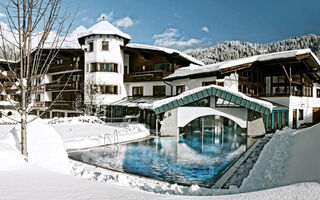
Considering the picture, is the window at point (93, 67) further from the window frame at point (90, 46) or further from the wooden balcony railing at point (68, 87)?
the wooden balcony railing at point (68, 87)

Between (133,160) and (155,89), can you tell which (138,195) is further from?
(155,89)

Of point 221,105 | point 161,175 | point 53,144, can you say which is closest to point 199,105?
point 221,105

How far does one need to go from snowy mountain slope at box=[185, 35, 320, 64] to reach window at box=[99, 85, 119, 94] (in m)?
43.3

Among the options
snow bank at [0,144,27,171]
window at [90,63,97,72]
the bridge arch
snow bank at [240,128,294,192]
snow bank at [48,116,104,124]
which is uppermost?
window at [90,63,97,72]

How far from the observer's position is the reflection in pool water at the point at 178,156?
8906 millimetres

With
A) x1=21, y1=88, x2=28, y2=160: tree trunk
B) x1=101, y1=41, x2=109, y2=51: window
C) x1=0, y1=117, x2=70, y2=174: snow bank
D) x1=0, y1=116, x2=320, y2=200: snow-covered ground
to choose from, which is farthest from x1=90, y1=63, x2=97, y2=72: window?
x1=21, y1=88, x2=28, y2=160: tree trunk

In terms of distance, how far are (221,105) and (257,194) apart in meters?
15.3

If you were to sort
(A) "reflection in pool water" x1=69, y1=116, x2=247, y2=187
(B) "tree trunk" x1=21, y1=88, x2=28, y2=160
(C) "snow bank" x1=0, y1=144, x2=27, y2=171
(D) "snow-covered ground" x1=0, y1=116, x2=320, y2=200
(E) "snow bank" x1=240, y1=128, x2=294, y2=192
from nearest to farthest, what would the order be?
(D) "snow-covered ground" x1=0, y1=116, x2=320, y2=200
(C) "snow bank" x1=0, y1=144, x2=27, y2=171
(B) "tree trunk" x1=21, y1=88, x2=28, y2=160
(E) "snow bank" x1=240, y1=128, x2=294, y2=192
(A) "reflection in pool water" x1=69, y1=116, x2=247, y2=187

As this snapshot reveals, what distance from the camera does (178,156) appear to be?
11.9 m

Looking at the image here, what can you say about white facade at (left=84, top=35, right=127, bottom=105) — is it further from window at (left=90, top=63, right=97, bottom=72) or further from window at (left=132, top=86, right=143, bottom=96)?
window at (left=132, top=86, right=143, bottom=96)

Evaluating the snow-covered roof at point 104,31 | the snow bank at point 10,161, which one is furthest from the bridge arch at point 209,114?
the snow-covered roof at point 104,31

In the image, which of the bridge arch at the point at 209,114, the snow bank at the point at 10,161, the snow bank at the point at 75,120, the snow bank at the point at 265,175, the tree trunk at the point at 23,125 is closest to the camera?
the snow bank at the point at 10,161

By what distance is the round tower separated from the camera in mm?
27516

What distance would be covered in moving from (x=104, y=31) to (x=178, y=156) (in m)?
21.2
